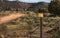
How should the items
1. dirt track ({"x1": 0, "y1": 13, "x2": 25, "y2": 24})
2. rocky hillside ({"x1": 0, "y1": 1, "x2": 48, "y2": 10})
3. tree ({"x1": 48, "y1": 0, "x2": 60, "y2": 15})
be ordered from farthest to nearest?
rocky hillside ({"x1": 0, "y1": 1, "x2": 48, "y2": 10})
tree ({"x1": 48, "y1": 0, "x2": 60, "y2": 15})
dirt track ({"x1": 0, "y1": 13, "x2": 25, "y2": 24})

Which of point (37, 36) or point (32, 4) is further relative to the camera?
point (32, 4)

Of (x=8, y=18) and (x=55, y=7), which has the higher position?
(x=55, y=7)

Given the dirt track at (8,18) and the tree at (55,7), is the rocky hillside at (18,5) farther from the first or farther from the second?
the dirt track at (8,18)

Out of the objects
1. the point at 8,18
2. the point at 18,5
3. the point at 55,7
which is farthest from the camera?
the point at 18,5

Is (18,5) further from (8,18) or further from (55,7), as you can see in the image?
(8,18)

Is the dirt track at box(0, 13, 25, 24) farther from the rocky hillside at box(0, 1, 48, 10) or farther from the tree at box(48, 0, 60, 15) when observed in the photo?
the rocky hillside at box(0, 1, 48, 10)

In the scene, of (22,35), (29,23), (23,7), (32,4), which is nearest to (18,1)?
(23,7)

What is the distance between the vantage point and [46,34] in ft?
51.7

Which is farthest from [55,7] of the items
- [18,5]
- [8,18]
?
[18,5]

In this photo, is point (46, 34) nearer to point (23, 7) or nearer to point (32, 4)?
point (23, 7)

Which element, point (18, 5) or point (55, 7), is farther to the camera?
point (18, 5)

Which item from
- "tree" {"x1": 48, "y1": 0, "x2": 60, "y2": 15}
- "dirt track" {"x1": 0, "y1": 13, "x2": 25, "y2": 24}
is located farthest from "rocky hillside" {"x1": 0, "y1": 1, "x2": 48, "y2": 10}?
"dirt track" {"x1": 0, "y1": 13, "x2": 25, "y2": 24}

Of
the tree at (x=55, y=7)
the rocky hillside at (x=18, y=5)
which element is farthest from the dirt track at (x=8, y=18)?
the rocky hillside at (x=18, y=5)

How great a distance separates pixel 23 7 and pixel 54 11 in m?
6.20
